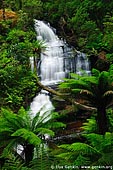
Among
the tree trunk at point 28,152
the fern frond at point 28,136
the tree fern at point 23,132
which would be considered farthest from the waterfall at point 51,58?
the fern frond at point 28,136

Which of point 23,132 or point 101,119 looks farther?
point 101,119

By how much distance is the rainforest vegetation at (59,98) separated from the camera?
15.7 feet

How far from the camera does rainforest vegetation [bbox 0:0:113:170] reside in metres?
4.79

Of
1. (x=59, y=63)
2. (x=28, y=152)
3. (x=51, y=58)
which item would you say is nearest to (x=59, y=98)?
(x=28, y=152)

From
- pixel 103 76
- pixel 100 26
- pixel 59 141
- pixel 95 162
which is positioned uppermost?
pixel 100 26

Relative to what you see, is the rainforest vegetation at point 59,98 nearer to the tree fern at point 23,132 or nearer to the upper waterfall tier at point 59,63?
the tree fern at point 23,132

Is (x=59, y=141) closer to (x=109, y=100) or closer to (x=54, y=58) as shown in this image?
(x=109, y=100)

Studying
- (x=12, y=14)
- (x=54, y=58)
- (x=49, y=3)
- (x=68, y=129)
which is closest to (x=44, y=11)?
Result: (x=49, y=3)

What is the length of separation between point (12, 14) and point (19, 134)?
1345cm

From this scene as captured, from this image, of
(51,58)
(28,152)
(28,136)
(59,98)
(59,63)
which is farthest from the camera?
(51,58)

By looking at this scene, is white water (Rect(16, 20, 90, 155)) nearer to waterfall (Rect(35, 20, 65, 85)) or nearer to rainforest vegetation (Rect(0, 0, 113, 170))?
waterfall (Rect(35, 20, 65, 85))

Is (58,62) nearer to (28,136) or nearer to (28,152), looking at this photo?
(28,152)

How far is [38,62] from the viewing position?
1608cm

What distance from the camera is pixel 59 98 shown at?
8.41 metres
